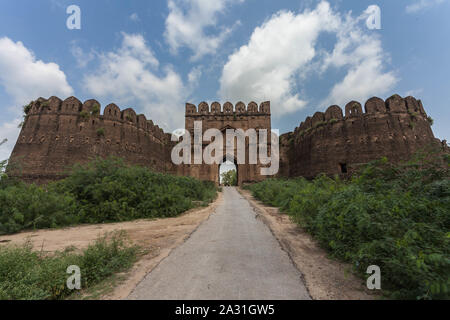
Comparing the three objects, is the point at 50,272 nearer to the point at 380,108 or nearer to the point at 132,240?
the point at 132,240

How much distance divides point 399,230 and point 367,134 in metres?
21.8

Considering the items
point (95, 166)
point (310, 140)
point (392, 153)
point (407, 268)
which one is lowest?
point (407, 268)

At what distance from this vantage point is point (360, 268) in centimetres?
245

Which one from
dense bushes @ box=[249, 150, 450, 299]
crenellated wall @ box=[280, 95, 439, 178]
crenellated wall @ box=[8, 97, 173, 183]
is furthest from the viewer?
crenellated wall @ box=[280, 95, 439, 178]

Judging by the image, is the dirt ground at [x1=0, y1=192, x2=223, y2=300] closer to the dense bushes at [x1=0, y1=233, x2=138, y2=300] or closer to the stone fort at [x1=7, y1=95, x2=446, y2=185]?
the dense bushes at [x1=0, y1=233, x2=138, y2=300]

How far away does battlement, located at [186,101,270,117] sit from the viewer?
82.6 ft

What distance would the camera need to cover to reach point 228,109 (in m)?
25.4

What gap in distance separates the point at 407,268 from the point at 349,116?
23.3 meters

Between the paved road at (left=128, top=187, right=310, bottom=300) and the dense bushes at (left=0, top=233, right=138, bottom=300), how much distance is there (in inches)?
28.1

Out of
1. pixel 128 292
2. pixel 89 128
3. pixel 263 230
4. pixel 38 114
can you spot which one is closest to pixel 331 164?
pixel 263 230

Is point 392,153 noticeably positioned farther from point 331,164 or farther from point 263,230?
point 263,230

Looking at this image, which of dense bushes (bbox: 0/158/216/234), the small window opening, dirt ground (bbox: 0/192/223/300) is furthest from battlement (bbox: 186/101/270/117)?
dirt ground (bbox: 0/192/223/300)

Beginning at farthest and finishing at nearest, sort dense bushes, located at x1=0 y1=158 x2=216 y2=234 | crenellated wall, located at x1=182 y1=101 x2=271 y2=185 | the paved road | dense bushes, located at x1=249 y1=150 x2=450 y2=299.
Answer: crenellated wall, located at x1=182 y1=101 x2=271 y2=185 < dense bushes, located at x1=0 y1=158 x2=216 y2=234 < the paved road < dense bushes, located at x1=249 y1=150 x2=450 y2=299

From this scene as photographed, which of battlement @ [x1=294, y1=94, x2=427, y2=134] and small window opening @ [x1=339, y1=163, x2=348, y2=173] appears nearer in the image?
battlement @ [x1=294, y1=94, x2=427, y2=134]
